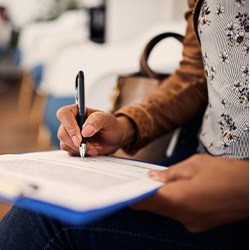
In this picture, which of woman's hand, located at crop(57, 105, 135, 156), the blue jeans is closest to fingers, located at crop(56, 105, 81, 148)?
woman's hand, located at crop(57, 105, 135, 156)

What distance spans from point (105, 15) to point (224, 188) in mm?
3089

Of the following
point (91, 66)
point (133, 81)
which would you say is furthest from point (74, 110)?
point (91, 66)

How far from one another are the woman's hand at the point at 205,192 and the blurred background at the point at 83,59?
0.67 m

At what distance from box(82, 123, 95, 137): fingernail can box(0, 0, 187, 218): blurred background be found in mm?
486

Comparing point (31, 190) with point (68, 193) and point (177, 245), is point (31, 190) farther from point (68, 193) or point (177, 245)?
point (177, 245)

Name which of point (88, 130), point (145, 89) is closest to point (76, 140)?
point (88, 130)

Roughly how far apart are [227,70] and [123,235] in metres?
0.26

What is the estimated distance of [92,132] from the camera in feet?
2.03

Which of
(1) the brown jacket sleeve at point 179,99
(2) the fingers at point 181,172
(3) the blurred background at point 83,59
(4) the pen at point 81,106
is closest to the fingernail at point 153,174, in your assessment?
(2) the fingers at point 181,172

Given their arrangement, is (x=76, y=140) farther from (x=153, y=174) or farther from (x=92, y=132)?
(x=153, y=174)

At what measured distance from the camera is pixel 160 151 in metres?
0.89

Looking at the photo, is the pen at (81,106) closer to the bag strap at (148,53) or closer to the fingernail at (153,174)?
the fingernail at (153,174)

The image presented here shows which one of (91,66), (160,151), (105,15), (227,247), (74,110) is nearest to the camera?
(227,247)

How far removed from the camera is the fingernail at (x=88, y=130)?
62 centimetres
